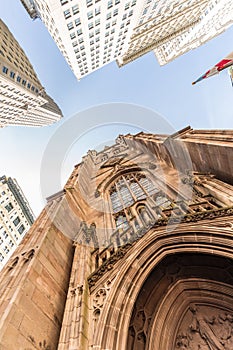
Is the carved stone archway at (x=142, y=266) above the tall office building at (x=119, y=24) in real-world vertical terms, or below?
below

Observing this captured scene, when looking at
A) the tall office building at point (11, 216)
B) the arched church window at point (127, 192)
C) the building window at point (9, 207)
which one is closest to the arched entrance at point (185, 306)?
the arched church window at point (127, 192)

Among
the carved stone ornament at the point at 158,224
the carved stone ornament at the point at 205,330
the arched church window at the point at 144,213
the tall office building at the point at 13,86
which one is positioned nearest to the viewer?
the carved stone ornament at the point at 205,330

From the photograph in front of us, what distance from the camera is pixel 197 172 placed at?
11195mm

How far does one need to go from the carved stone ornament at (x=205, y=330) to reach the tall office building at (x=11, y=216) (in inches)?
2157

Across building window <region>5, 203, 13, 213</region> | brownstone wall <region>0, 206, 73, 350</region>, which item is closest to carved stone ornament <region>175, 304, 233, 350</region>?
brownstone wall <region>0, 206, 73, 350</region>

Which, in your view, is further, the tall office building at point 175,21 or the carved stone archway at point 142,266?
the tall office building at point 175,21

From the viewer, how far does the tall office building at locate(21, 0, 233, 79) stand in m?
27.8

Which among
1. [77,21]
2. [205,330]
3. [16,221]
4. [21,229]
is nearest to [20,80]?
[77,21]

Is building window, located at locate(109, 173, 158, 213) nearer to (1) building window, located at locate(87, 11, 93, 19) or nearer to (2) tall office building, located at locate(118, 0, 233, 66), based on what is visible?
(1) building window, located at locate(87, 11, 93, 19)

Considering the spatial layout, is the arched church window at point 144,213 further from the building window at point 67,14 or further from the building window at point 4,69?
the building window at point 4,69

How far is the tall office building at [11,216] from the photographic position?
5627 centimetres

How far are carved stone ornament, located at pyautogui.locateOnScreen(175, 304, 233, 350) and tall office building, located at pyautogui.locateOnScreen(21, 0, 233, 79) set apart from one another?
2858 cm

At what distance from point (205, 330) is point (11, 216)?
6303cm

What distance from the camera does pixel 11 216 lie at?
61.5 m
